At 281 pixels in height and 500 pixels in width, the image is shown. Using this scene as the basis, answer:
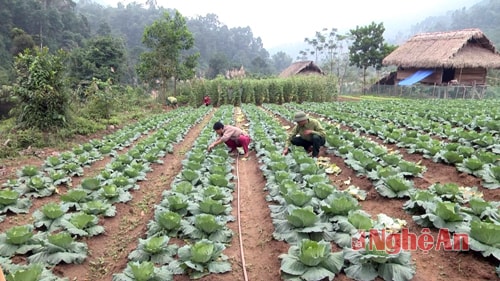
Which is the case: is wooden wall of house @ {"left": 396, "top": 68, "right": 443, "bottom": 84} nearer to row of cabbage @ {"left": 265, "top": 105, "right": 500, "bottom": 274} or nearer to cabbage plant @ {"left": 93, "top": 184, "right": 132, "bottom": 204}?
row of cabbage @ {"left": 265, "top": 105, "right": 500, "bottom": 274}

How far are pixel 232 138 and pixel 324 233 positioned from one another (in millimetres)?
4828

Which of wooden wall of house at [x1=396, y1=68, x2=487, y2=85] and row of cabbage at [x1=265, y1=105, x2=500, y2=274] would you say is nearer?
row of cabbage at [x1=265, y1=105, x2=500, y2=274]

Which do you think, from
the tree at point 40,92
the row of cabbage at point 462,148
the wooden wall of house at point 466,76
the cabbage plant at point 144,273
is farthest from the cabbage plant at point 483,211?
the wooden wall of house at point 466,76

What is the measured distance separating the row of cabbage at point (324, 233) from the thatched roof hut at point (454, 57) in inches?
1011

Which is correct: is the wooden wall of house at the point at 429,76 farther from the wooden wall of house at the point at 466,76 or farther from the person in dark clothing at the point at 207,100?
the person in dark clothing at the point at 207,100

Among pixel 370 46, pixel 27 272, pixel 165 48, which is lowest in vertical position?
pixel 27 272

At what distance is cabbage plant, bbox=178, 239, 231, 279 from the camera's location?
3.47 metres

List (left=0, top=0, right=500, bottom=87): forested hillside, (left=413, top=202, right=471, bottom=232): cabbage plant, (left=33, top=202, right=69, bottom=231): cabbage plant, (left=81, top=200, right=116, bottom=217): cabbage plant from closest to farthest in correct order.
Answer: (left=413, top=202, right=471, bottom=232): cabbage plant, (left=33, top=202, right=69, bottom=231): cabbage plant, (left=81, top=200, right=116, bottom=217): cabbage plant, (left=0, top=0, right=500, bottom=87): forested hillside

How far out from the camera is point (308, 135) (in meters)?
7.74

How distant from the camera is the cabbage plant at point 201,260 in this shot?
137 inches

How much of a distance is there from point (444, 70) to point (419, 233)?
2897 cm

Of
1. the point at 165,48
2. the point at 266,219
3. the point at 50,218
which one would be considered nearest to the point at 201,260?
the point at 266,219

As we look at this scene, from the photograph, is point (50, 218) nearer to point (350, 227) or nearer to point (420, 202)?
point (350, 227)

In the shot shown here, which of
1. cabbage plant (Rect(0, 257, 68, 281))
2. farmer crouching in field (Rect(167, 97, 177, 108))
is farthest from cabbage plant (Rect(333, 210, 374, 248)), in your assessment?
Result: farmer crouching in field (Rect(167, 97, 177, 108))
